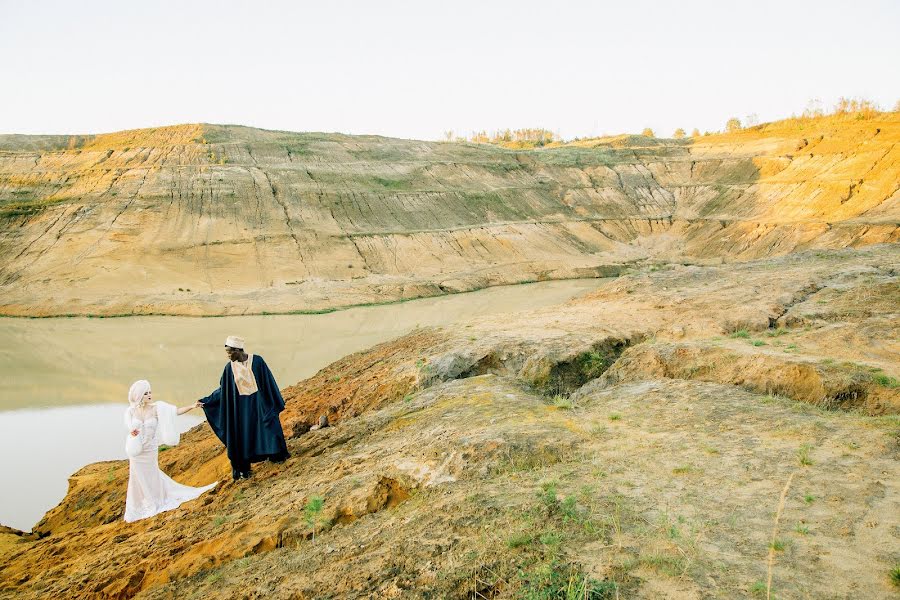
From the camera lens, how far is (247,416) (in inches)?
219

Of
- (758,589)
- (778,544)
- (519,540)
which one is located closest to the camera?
(758,589)

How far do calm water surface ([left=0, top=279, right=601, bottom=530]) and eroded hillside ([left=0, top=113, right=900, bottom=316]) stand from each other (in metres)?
2.01

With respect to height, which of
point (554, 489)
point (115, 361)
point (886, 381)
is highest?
point (115, 361)

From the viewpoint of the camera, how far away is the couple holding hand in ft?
17.5

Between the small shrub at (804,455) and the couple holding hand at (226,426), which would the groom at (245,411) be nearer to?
the couple holding hand at (226,426)

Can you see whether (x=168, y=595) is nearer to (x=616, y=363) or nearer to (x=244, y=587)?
(x=244, y=587)

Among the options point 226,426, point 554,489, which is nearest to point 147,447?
point 226,426

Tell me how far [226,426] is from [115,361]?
11699mm

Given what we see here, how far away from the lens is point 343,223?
93.8 feet

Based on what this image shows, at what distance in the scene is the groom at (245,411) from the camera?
18.1ft

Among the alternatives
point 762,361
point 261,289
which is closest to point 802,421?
point 762,361

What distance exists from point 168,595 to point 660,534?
292cm

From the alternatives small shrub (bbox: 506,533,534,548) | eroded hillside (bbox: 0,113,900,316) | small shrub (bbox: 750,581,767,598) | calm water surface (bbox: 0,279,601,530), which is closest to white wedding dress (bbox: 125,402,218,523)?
calm water surface (bbox: 0,279,601,530)

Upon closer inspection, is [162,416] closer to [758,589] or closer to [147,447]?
[147,447]
